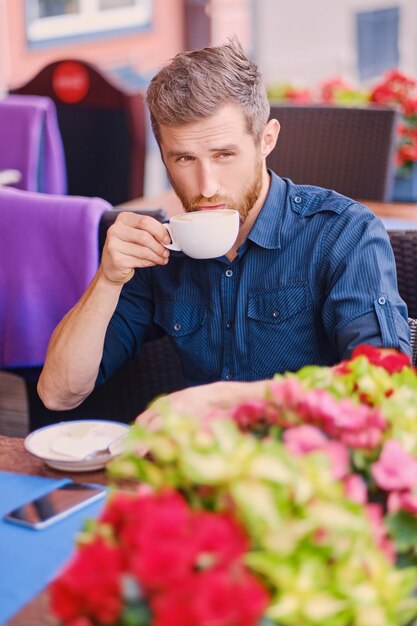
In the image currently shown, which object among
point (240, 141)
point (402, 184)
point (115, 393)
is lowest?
point (115, 393)

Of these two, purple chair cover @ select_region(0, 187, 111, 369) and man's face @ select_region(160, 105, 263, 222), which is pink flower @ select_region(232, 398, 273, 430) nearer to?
man's face @ select_region(160, 105, 263, 222)

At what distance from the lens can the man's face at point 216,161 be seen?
1.59 m

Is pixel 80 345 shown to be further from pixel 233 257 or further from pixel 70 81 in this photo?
pixel 70 81

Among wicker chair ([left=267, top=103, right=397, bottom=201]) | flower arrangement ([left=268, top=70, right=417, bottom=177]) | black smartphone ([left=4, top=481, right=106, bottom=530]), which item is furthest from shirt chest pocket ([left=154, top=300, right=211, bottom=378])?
flower arrangement ([left=268, top=70, right=417, bottom=177])

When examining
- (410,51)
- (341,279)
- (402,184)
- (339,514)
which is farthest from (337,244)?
(410,51)

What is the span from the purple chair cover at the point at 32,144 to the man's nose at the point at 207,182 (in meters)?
1.82

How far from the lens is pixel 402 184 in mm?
3094

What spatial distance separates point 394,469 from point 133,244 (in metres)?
0.90

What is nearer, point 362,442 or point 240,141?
point 362,442

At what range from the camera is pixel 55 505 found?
42.5 inches

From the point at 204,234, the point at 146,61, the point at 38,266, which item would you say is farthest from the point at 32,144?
the point at 146,61

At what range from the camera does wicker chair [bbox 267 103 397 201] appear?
9.63ft

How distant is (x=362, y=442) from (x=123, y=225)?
34.8 inches

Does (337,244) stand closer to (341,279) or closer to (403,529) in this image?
(341,279)
